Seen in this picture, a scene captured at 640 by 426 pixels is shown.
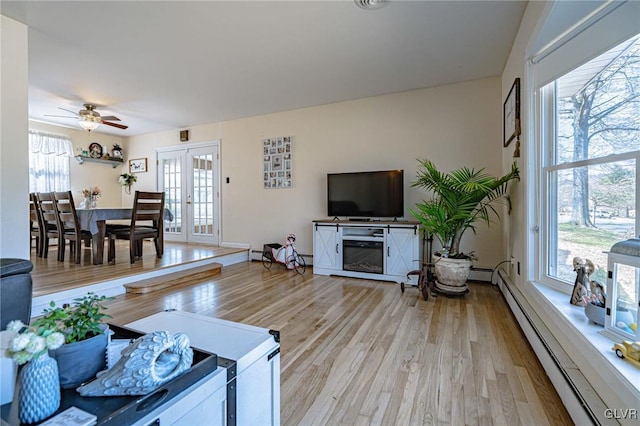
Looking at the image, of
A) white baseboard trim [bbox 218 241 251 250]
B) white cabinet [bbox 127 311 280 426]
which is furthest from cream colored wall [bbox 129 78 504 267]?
white cabinet [bbox 127 311 280 426]

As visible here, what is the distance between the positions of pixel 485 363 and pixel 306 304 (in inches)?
61.9

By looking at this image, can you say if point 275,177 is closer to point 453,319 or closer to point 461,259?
point 461,259

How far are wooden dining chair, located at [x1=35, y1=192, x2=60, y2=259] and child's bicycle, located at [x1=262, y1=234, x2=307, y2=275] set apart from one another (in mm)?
2939

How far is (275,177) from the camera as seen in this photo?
16.1 ft

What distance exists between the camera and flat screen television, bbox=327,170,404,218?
12.4ft

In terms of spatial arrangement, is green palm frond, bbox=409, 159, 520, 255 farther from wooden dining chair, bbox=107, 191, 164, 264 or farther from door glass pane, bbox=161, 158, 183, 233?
door glass pane, bbox=161, 158, 183, 233

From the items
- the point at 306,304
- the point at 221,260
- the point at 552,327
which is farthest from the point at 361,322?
the point at 221,260

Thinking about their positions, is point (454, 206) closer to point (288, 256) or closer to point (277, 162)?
point (288, 256)

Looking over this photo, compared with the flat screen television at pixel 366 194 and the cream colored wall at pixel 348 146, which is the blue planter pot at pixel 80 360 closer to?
the flat screen television at pixel 366 194

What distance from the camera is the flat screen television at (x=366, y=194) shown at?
12.4 feet

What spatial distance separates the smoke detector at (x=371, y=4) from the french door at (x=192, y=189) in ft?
13.1

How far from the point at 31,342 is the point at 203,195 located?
547 cm

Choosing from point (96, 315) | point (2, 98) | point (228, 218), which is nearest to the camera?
point (96, 315)

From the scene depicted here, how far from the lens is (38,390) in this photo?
64 cm
